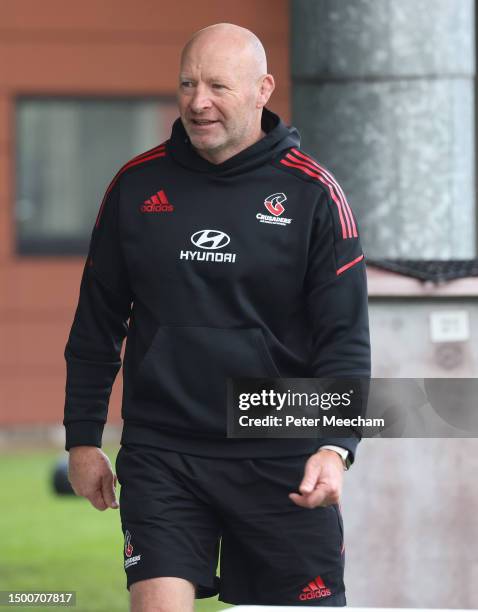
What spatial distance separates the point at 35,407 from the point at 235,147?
38.1ft

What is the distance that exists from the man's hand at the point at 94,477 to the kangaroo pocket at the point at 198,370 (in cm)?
24

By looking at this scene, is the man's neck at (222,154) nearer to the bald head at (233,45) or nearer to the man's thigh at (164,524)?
the bald head at (233,45)

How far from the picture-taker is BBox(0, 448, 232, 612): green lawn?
8.16 meters

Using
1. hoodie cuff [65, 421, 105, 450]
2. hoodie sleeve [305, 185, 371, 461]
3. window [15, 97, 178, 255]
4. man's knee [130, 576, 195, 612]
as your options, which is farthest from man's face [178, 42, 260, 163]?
window [15, 97, 178, 255]

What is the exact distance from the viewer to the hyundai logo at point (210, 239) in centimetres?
409

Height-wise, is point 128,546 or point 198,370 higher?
point 198,370

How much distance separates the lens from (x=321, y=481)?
3816 millimetres

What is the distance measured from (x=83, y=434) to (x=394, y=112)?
206cm

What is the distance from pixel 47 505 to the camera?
37.3ft

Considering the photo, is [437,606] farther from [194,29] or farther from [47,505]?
[194,29]

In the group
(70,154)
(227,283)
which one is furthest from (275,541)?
(70,154)

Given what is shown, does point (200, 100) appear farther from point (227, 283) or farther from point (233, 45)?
point (227, 283)

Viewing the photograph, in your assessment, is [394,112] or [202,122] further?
[394,112]

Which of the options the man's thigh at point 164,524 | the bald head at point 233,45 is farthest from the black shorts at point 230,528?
the bald head at point 233,45
